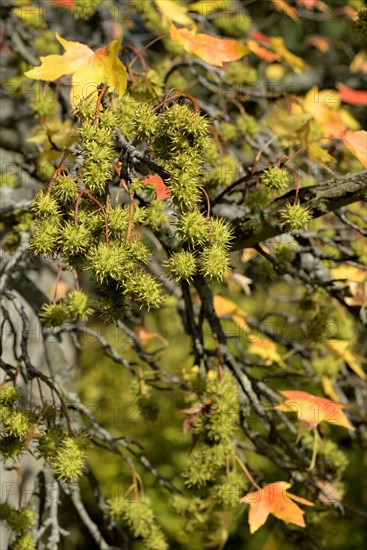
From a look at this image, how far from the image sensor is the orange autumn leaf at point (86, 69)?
1.36 metres

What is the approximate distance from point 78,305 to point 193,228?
17.7 inches

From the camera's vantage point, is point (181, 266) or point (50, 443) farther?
point (50, 443)

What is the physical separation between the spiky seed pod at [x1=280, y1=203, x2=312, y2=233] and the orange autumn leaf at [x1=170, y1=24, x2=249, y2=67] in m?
0.45

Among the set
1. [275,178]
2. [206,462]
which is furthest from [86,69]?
[206,462]

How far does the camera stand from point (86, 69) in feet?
4.70

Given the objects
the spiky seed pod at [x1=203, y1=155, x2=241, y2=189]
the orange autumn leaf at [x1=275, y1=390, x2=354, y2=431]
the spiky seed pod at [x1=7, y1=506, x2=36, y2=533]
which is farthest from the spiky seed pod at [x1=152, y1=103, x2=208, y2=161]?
the spiky seed pod at [x1=7, y1=506, x2=36, y2=533]

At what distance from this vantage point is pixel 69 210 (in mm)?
1164

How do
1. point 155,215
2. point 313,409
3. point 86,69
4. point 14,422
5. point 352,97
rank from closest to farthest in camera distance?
point 14,422 → point 86,69 → point 155,215 → point 313,409 → point 352,97

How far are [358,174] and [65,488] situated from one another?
91cm

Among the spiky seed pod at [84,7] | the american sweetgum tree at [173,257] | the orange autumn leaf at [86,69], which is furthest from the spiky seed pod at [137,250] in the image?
the spiky seed pod at [84,7]

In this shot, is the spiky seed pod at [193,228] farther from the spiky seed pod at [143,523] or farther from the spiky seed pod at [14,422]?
the spiky seed pod at [143,523]

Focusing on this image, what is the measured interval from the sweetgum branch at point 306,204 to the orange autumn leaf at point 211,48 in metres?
0.36

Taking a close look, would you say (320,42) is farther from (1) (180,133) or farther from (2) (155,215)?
(1) (180,133)

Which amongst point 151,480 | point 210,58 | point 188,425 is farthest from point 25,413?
point 151,480
